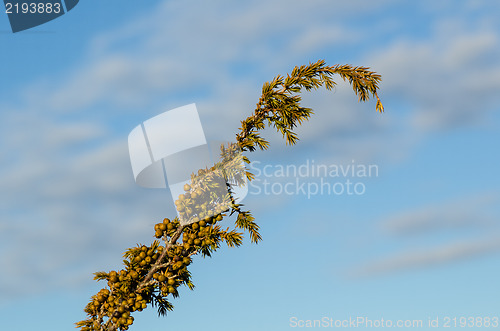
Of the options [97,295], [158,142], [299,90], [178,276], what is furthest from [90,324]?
[299,90]

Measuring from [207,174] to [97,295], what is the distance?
3.78 metres

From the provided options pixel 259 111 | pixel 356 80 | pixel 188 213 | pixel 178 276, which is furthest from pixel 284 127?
pixel 178 276

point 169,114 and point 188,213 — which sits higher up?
point 169,114

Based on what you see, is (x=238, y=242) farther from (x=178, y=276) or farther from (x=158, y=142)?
(x=158, y=142)

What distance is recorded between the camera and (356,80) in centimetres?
1565

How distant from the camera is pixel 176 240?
15.2 m

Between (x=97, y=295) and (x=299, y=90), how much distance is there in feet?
21.6

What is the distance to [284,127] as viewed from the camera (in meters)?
15.7

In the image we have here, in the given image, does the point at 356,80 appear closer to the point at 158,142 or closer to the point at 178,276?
the point at 158,142

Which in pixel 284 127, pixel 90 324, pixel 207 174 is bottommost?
pixel 90 324

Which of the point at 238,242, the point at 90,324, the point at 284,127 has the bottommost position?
the point at 90,324

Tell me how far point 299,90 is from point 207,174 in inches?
114

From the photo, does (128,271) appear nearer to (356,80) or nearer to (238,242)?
(238,242)

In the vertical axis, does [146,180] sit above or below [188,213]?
above
